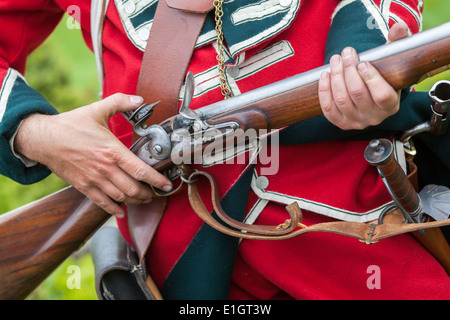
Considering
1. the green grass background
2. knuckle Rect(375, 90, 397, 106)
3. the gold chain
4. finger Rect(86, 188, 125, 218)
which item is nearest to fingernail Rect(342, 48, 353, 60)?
knuckle Rect(375, 90, 397, 106)

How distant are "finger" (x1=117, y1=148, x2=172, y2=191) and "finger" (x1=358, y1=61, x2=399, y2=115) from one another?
64 cm

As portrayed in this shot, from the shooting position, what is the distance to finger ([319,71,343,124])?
127cm

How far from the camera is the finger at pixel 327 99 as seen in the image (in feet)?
4.17

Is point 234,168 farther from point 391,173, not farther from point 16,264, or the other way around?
point 16,264

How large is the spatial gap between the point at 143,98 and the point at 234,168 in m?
0.33

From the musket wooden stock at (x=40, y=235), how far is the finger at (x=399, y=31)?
38.2 inches

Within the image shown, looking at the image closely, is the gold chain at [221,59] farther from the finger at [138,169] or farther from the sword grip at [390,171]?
the sword grip at [390,171]

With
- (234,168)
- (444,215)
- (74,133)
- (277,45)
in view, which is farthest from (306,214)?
(74,133)

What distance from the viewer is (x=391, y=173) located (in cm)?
137

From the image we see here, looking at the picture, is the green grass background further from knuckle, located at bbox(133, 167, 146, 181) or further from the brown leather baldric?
the brown leather baldric

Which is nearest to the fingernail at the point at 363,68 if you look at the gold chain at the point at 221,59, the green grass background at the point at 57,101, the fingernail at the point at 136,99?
the gold chain at the point at 221,59

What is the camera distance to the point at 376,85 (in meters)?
1.21

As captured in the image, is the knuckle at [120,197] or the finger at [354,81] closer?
the finger at [354,81]
